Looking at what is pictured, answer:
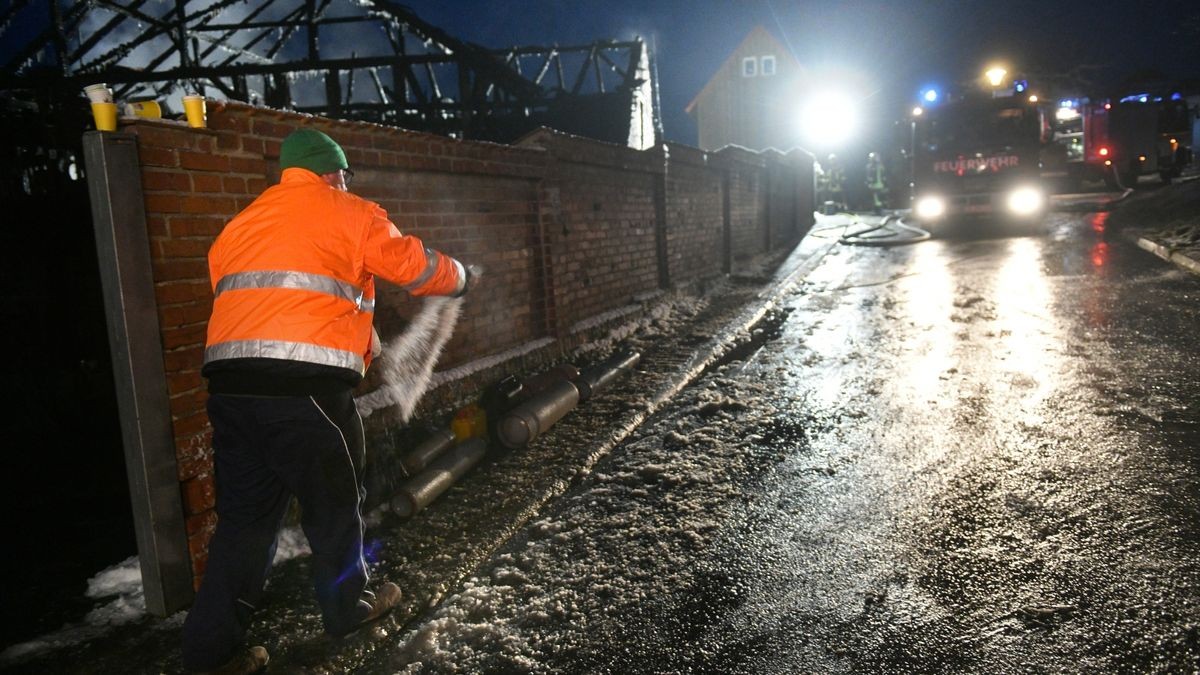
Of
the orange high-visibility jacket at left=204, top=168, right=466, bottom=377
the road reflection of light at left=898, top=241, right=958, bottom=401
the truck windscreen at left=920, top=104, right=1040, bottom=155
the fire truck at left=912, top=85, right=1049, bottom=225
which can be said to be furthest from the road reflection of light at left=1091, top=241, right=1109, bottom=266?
the orange high-visibility jacket at left=204, top=168, right=466, bottom=377

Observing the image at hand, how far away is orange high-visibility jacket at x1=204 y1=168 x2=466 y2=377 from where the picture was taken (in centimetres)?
217

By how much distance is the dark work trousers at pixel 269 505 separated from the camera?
2211mm

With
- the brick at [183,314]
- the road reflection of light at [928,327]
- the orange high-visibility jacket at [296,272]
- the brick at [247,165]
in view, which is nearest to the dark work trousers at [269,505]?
the orange high-visibility jacket at [296,272]

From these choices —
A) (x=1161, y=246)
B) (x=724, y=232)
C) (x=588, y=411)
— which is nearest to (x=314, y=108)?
(x=724, y=232)

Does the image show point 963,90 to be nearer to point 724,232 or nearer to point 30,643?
point 724,232

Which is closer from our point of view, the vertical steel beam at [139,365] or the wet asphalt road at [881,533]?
the wet asphalt road at [881,533]

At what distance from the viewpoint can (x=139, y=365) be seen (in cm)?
252

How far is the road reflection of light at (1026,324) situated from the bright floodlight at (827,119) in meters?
30.9

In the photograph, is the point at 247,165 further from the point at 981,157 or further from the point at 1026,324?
the point at 981,157

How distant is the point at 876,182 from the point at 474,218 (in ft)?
90.9

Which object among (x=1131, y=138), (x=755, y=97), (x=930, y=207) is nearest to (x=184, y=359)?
(x=930, y=207)

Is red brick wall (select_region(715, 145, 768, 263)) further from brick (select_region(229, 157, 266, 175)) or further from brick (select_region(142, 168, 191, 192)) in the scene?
brick (select_region(142, 168, 191, 192))

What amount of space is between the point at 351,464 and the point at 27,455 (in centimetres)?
410

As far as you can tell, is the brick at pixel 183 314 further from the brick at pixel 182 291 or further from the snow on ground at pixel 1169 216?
the snow on ground at pixel 1169 216
